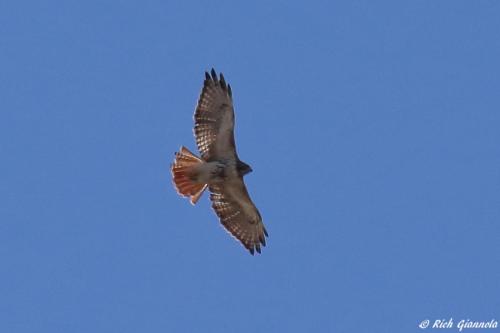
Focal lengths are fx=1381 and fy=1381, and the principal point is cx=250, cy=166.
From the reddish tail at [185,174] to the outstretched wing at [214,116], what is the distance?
0.25 m

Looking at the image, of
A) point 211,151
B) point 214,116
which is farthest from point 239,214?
point 214,116

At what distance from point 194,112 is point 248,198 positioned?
66.4 inches

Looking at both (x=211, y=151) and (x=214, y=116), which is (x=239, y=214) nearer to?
(x=211, y=151)

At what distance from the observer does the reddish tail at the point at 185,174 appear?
69.7ft

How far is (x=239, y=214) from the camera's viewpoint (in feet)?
73.0

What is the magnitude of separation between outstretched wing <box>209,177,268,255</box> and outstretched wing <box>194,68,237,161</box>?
799 millimetres

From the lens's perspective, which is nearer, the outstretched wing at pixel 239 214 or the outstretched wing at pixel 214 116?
the outstretched wing at pixel 214 116

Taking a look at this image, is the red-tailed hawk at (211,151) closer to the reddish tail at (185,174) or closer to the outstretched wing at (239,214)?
the reddish tail at (185,174)

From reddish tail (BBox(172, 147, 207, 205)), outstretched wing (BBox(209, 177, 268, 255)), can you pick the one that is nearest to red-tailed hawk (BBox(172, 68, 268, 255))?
reddish tail (BBox(172, 147, 207, 205))

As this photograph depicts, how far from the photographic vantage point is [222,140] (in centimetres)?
2142

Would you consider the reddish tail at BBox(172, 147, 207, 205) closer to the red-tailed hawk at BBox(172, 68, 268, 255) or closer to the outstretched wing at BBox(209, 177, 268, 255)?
the red-tailed hawk at BBox(172, 68, 268, 255)

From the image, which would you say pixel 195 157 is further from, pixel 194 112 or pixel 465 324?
pixel 465 324

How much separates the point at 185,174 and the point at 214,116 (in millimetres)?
1008

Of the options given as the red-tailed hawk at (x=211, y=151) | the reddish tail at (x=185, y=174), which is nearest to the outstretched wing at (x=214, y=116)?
the red-tailed hawk at (x=211, y=151)
